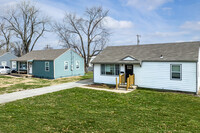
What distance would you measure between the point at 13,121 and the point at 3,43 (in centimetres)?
5155

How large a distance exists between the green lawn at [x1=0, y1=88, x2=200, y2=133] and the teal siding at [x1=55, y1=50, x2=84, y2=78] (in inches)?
493

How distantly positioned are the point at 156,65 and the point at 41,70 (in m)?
16.8

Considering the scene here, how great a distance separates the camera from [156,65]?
43.9ft

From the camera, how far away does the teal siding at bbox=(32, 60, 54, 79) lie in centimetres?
2180

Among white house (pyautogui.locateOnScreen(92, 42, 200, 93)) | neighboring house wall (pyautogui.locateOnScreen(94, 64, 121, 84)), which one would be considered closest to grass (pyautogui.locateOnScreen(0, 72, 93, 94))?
neighboring house wall (pyautogui.locateOnScreen(94, 64, 121, 84))

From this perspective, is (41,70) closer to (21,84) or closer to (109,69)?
(21,84)

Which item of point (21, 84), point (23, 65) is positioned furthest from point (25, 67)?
point (21, 84)

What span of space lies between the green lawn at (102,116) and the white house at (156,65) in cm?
286

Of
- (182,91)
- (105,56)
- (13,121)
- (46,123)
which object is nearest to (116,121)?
(46,123)

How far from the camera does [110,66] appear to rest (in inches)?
624

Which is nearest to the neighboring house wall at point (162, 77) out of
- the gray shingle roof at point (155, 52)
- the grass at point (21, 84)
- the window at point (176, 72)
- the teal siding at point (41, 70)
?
the window at point (176, 72)

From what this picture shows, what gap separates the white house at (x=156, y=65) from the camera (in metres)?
12.0

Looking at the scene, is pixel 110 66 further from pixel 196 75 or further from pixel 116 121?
pixel 116 121

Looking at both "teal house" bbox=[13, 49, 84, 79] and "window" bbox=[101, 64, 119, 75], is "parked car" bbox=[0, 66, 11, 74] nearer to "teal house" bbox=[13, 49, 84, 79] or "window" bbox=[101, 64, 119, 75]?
"teal house" bbox=[13, 49, 84, 79]
